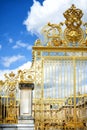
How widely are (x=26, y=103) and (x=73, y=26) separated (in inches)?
141

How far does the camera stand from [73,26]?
41.3 ft

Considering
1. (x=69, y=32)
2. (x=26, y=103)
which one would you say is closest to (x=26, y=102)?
(x=26, y=103)

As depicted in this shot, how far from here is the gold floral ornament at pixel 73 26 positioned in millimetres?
12461

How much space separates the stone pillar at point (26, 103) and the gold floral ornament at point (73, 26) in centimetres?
247

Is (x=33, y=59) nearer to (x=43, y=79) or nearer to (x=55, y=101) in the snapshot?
(x=43, y=79)

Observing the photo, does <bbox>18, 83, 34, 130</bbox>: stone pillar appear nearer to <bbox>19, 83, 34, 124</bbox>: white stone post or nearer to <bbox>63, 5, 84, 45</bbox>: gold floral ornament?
<bbox>19, 83, 34, 124</bbox>: white stone post

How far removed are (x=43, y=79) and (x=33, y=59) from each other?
874 mm

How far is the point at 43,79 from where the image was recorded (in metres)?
12.0

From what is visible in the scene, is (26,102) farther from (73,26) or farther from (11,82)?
(73,26)

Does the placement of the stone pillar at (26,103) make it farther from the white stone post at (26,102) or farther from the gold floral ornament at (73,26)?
the gold floral ornament at (73,26)

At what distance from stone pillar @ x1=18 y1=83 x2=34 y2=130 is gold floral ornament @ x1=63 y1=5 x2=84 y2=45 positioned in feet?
8.11

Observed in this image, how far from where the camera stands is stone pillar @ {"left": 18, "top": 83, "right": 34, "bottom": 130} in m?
11.4

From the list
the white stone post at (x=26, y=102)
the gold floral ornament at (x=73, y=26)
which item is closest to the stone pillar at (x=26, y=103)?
the white stone post at (x=26, y=102)

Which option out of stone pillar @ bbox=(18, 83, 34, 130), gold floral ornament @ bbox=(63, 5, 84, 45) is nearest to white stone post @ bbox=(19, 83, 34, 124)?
stone pillar @ bbox=(18, 83, 34, 130)
